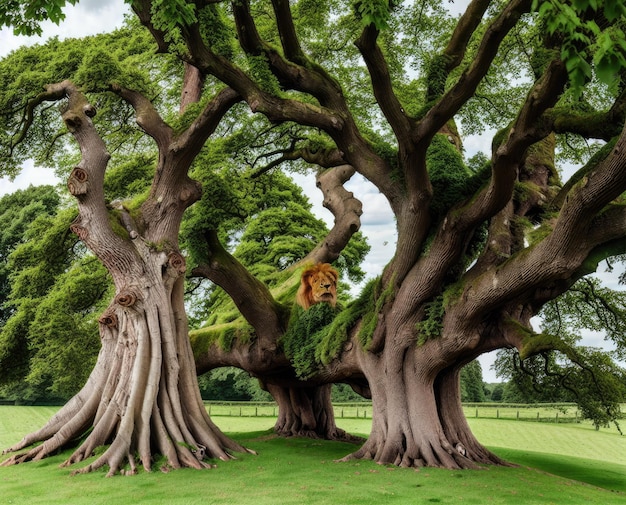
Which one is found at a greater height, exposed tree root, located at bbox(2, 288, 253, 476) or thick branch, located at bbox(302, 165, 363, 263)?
thick branch, located at bbox(302, 165, 363, 263)

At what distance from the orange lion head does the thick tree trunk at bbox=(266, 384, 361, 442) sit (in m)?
3.82

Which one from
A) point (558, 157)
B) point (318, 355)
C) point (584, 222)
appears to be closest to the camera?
point (584, 222)

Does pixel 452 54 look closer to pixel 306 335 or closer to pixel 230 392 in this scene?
pixel 306 335

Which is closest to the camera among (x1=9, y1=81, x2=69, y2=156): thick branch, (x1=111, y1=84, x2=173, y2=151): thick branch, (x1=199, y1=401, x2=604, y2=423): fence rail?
(x1=111, y1=84, x2=173, y2=151): thick branch

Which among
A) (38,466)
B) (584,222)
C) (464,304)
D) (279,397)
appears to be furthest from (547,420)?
(38,466)

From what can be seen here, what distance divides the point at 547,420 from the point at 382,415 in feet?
69.3

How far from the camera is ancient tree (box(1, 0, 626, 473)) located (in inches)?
389

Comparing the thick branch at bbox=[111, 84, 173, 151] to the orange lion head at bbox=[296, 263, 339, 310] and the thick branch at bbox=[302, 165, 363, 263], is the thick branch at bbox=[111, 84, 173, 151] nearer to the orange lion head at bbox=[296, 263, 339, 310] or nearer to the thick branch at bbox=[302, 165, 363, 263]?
the orange lion head at bbox=[296, 263, 339, 310]

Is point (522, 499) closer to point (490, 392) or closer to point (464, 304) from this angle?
point (464, 304)

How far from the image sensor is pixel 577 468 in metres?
14.3

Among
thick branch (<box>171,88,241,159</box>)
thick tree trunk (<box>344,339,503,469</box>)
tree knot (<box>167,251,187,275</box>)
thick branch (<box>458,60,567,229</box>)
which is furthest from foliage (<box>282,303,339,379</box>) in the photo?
thick branch (<box>458,60,567,229</box>)

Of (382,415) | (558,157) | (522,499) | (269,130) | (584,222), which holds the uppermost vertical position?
(269,130)

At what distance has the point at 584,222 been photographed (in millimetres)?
9055

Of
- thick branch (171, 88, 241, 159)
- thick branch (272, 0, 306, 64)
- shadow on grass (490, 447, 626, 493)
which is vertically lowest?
shadow on grass (490, 447, 626, 493)
